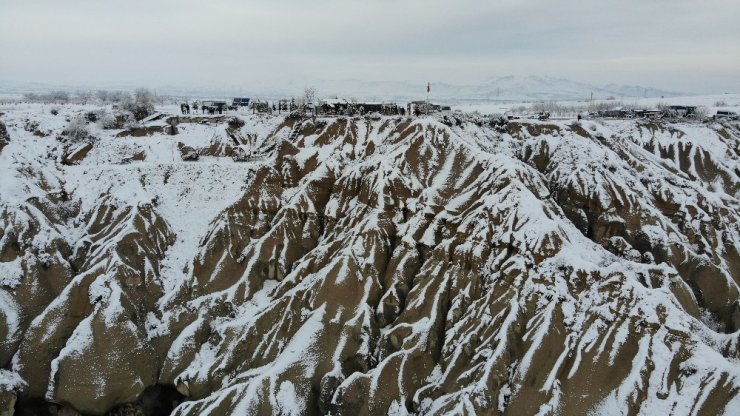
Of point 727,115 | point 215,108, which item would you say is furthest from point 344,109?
point 727,115

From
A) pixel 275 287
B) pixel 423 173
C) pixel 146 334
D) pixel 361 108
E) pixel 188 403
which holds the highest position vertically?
pixel 361 108

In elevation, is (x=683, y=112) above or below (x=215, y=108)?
above

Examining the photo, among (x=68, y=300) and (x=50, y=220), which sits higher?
(x=50, y=220)

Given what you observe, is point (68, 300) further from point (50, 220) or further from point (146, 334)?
point (50, 220)

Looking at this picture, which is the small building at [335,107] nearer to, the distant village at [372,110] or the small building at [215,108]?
the distant village at [372,110]

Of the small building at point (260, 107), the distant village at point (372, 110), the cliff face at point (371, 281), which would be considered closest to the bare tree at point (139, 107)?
the distant village at point (372, 110)

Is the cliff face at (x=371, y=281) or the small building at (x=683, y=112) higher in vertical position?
the small building at (x=683, y=112)

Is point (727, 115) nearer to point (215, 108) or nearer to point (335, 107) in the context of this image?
point (335, 107)

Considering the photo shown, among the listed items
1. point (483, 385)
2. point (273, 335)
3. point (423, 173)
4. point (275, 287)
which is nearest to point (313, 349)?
point (273, 335)

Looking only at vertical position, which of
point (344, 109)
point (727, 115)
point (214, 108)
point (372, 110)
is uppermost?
point (214, 108)
